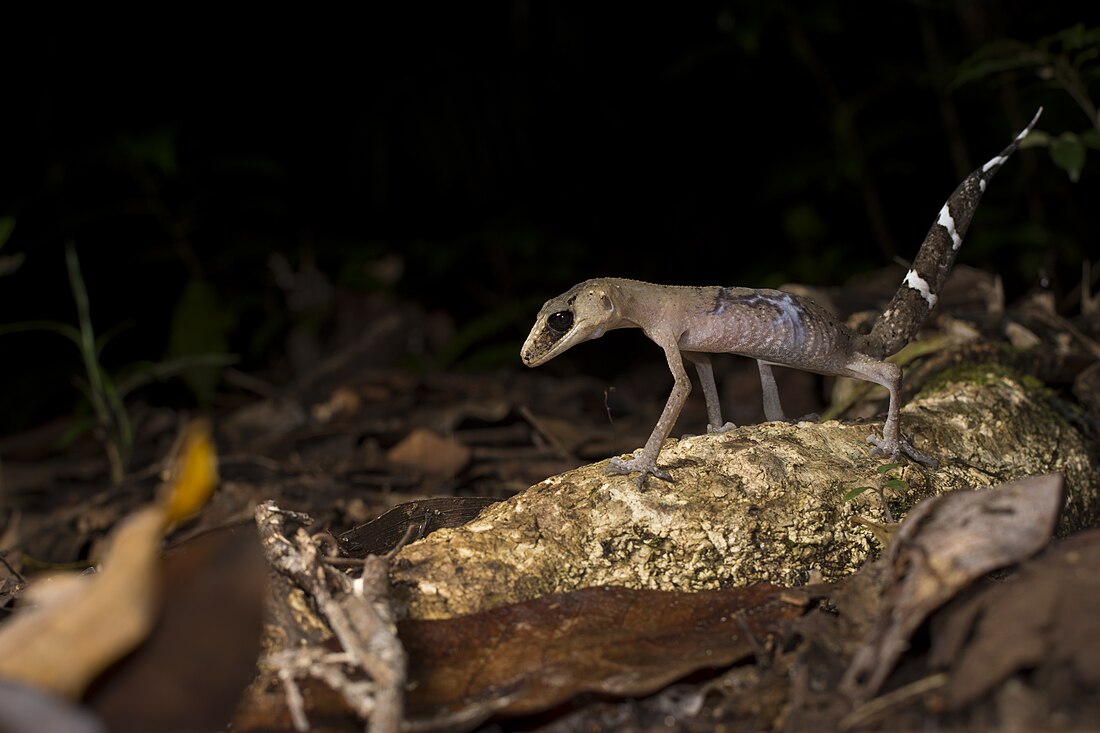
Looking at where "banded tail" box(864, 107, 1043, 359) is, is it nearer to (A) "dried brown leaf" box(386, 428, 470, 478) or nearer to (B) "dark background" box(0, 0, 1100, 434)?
(A) "dried brown leaf" box(386, 428, 470, 478)

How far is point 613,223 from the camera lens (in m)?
9.46

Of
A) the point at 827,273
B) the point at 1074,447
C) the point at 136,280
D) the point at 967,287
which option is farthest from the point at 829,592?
the point at 136,280

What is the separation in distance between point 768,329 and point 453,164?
5.84m

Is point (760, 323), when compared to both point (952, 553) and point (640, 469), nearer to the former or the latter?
point (640, 469)

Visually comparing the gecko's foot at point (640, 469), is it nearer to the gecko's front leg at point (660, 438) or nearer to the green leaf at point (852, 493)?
the gecko's front leg at point (660, 438)

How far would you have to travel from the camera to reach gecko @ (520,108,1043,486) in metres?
3.25

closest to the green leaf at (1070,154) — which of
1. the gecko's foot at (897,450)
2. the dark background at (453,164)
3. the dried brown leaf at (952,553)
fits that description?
the gecko's foot at (897,450)

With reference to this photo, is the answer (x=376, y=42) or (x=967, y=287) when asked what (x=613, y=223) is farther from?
(x=967, y=287)

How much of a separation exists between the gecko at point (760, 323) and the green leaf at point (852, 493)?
0.31 metres

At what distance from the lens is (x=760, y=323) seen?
337cm

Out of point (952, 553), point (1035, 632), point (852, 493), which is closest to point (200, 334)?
point (852, 493)

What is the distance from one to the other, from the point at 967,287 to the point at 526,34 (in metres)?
5.33

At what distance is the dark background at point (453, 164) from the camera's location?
26.4ft

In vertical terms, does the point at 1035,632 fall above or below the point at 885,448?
above
